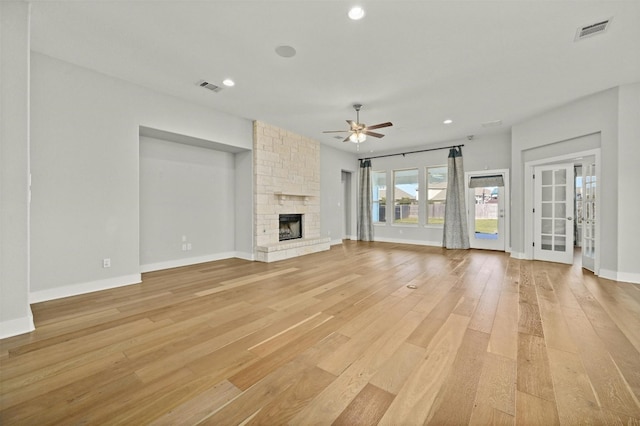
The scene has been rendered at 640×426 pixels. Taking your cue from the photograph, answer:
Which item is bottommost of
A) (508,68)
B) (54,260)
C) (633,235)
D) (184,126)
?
(54,260)

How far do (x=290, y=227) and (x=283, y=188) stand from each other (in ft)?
3.72

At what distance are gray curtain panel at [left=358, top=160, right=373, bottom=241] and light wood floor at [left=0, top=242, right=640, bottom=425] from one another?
5.21 meters

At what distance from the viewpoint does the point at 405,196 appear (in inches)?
334

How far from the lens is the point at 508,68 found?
353cm

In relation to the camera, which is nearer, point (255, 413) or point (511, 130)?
point (255, 413)

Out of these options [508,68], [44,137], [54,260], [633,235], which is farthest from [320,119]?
[633,235]

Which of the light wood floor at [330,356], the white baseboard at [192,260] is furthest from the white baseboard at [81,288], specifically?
the white baseboard at [192,260]

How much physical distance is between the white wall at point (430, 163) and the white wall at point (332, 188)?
1.25 m

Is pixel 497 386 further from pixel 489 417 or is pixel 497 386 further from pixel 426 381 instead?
pixel 426 381

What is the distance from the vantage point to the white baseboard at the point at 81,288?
10.6 feet

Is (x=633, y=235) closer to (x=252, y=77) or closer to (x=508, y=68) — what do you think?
(x=508, y=68)

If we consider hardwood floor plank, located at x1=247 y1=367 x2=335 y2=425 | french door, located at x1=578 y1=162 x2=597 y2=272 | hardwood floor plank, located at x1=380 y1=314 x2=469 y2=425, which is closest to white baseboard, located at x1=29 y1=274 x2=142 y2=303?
hardwood floor plank, located at x1=247 y1=367 x2=335 y2=425

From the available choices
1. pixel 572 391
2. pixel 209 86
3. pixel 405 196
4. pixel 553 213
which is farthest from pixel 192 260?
pixel 553 213

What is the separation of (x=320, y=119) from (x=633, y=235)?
5608 millimetres
